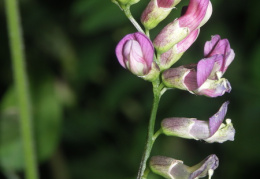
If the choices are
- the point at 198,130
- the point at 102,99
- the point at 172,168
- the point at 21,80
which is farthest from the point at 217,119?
the point at 102,99

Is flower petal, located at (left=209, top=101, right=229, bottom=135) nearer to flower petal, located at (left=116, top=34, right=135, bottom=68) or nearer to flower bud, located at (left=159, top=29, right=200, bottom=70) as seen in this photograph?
flower bud, located at (left=159, top=29, right=200, bottom=70)

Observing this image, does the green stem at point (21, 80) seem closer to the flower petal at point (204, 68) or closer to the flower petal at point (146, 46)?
the flower petal at point (146, 46)

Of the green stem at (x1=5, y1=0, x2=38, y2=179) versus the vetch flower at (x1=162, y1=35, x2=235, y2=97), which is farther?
the green stem at (x1=5, y1=0, x2=38, y2=179)

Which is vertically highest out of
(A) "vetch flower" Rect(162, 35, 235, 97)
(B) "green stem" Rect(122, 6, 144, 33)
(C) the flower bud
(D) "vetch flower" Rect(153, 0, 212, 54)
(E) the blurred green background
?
(B) "green stem" Rect(122, 6, 144, 33)

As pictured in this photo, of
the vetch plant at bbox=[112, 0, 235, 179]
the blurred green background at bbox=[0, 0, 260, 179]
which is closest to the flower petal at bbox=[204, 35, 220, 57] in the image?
the vetch plant at bbox=[112, 0, 235, 179]

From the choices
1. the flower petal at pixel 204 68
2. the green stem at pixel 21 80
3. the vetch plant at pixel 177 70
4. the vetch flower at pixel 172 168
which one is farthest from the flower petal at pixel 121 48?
the green stem at pixel 21 80

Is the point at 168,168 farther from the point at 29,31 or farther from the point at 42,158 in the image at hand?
the point at 29,31

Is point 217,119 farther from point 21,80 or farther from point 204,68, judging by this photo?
point 21,80
